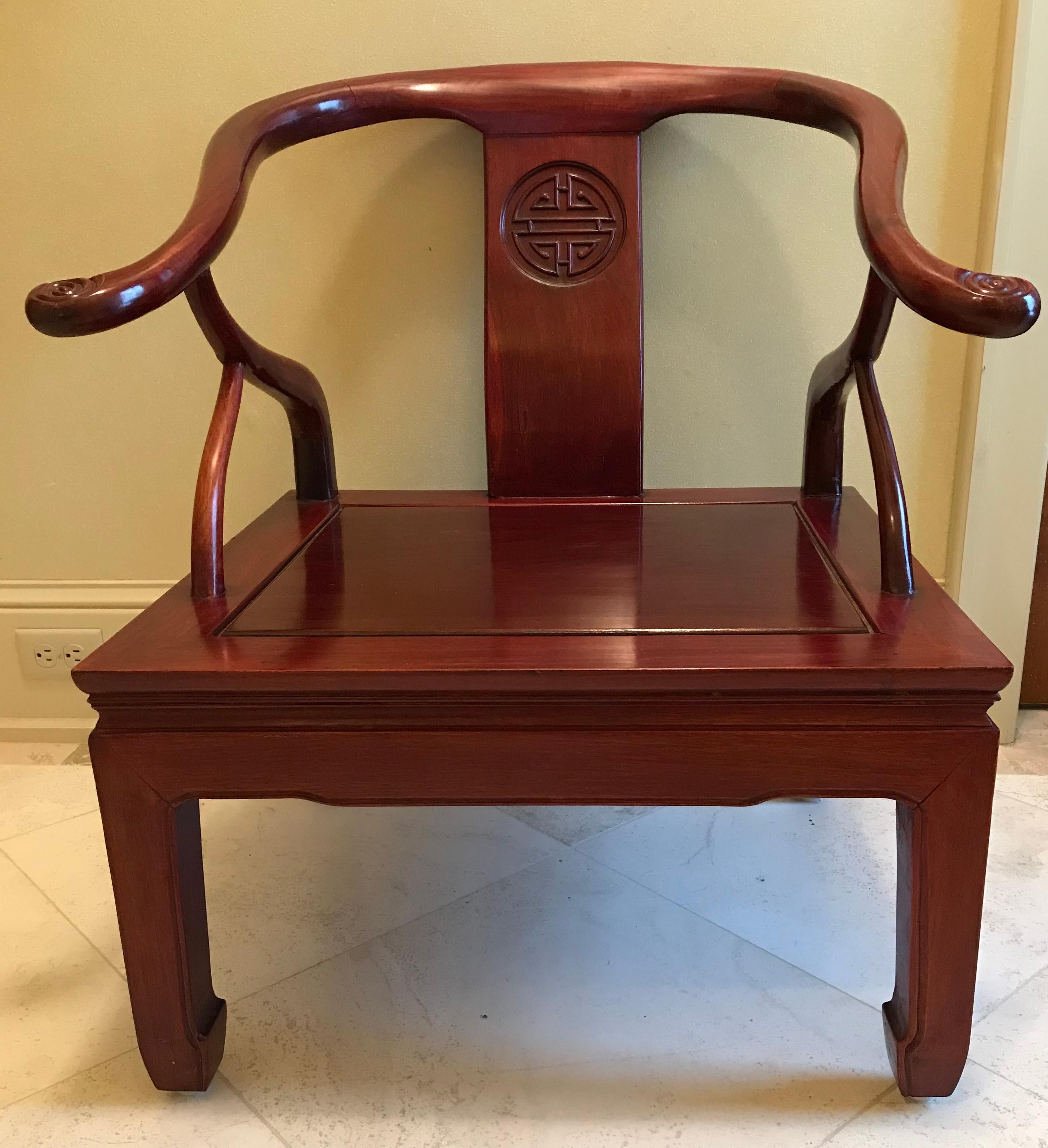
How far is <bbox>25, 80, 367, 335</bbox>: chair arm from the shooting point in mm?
739

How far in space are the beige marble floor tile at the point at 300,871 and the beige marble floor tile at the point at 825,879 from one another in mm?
150

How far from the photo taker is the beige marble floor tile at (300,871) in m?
1.07

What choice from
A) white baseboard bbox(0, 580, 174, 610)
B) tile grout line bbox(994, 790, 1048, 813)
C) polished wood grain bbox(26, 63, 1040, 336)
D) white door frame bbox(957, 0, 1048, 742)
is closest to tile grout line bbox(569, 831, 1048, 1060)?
tile grout line bbox(994, 790, 1048, 813)

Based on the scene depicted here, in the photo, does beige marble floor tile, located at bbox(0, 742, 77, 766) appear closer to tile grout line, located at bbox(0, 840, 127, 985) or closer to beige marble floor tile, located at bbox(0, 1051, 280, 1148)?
tile grout line, located at bbox(0, 840, 127, 985)

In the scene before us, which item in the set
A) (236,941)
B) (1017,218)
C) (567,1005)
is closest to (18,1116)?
(236,941)

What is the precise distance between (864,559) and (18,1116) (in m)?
0.89

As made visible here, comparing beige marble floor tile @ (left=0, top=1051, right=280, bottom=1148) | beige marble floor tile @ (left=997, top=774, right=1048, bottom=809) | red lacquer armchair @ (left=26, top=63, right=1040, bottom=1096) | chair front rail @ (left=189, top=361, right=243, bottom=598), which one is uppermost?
chair front rail @ (left=189, top=361, right=243, bottom=598)

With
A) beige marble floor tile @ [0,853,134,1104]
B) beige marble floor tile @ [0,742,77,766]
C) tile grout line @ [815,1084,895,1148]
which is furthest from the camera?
beige marble floor tile @ [0,742,77,766]

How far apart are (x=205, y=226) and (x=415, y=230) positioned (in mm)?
456

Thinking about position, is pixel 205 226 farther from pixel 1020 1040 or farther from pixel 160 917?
pixel 1020 1040

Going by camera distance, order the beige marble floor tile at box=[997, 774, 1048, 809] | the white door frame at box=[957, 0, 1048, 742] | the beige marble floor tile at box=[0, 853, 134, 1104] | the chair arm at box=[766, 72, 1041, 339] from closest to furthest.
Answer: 1. the chair arm at box=[766, 72, 1041, 339]
2. the beige marble floor tile at box=[0, 853, 134, 1104]
3. the white door frame at box=[957, 0, 1048, 742]
4. the beige marble floor tile at box=[997, 774, 1048, 809]

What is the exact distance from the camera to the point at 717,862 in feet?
3.93

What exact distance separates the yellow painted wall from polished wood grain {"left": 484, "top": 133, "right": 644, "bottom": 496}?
0.54 feet

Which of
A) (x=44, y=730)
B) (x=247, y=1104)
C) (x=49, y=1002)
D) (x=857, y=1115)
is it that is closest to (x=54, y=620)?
(x=44, y=730)
